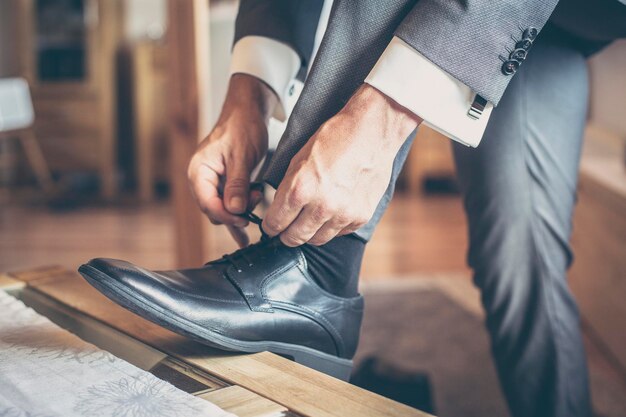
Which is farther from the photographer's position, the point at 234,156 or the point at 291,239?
the point at 234,156

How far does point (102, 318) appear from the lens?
682 mm

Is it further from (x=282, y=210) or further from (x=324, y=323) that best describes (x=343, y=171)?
(x=324, y=323)

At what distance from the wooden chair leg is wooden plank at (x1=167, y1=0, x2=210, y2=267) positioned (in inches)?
82.6

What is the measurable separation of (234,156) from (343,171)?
0.18m

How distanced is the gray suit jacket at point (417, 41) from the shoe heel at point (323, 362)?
161 millimetres

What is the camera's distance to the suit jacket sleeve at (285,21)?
795 mm

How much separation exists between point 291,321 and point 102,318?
7.2 inches

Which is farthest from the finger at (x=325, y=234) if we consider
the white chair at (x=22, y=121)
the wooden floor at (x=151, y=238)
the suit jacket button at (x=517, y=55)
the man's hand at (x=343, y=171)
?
the white chair at (x=22, y=121)

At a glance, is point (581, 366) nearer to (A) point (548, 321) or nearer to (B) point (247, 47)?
(A) point (548, 321)

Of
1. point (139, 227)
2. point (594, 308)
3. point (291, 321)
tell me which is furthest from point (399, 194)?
point (291, 321)

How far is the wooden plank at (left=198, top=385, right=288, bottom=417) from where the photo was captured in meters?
0.48

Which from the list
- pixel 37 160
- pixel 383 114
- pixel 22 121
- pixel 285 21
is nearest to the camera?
pixel 383 114

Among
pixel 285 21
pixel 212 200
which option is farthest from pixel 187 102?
pixel 212 200

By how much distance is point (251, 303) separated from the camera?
2.06 feet
